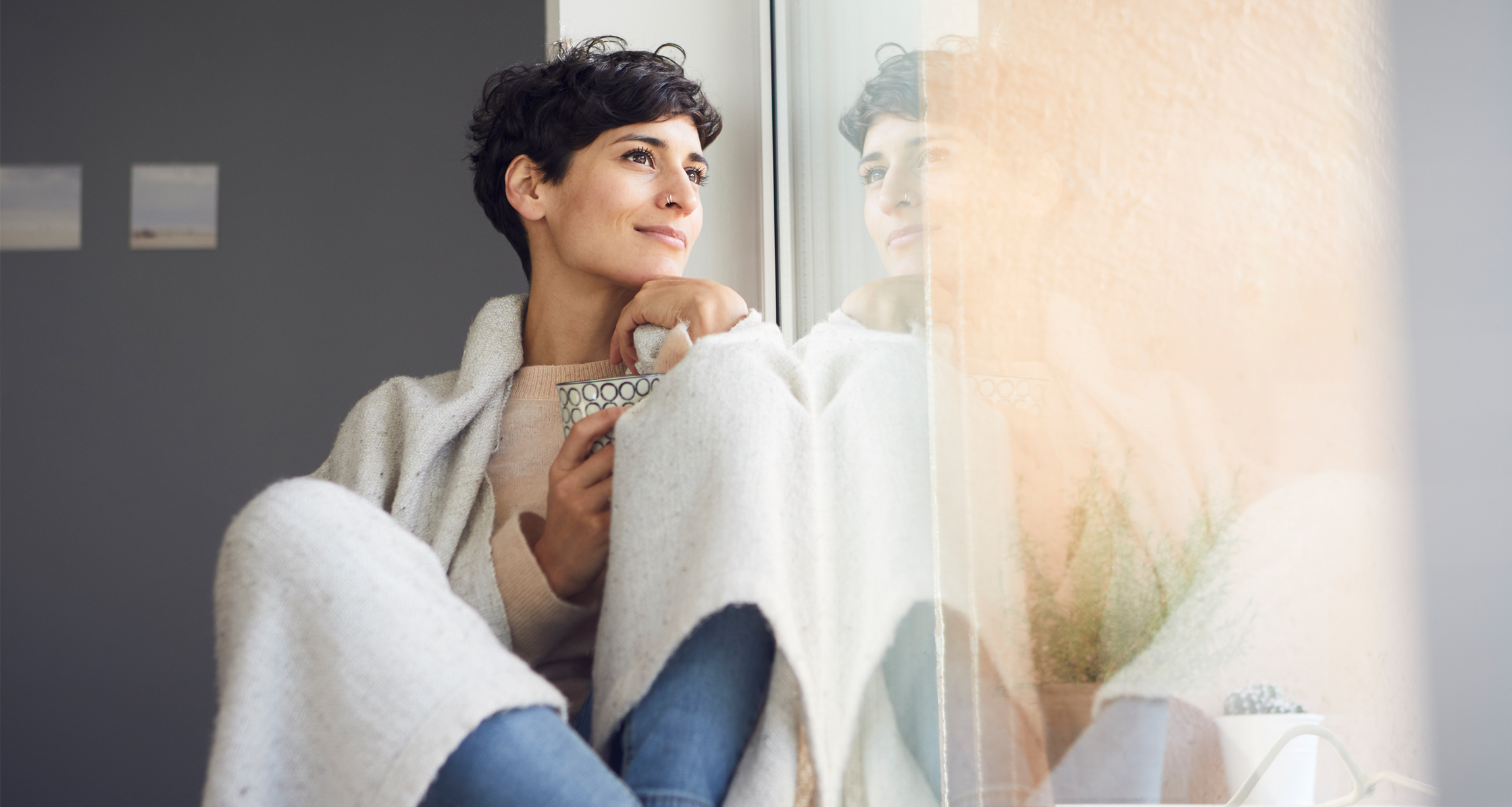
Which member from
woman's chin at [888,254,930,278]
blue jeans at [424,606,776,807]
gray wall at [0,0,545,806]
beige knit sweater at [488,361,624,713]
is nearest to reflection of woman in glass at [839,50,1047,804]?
woman's chin at [888,254,930,278]

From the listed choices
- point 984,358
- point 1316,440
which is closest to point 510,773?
point 984,358

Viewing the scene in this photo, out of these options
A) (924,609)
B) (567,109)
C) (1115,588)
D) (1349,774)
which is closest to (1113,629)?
(1115,588)

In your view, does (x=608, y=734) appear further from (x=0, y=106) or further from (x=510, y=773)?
(x=0, y=106)

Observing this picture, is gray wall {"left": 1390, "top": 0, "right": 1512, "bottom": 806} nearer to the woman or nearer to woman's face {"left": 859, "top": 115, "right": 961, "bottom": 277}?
woman's face {"left": 859, "top": 115, "right": 961, "bottom": 277}

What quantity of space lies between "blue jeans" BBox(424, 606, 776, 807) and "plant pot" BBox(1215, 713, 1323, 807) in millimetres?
362

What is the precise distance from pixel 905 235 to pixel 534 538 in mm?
479

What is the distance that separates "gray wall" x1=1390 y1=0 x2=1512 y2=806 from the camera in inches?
11.7

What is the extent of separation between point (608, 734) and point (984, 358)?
0.38 metres

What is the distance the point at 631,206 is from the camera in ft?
3.93

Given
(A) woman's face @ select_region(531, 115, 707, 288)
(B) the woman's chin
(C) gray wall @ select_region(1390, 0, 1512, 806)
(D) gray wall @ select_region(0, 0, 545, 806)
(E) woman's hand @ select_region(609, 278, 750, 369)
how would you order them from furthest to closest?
(D) gray wall @ select_region(0, 0, 545, 806)
(A) woman's face @ select_region(531, 115, 707, 288)
(E) woman's hand @ select_region(609, 278, 750, 369)
(B) the woman's chin
(C) gray wall @ select_region(1390, 0, 1512, 806)

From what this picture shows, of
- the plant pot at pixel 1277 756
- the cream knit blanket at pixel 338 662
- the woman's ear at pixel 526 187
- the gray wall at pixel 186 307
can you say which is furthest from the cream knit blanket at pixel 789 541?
the gray wall at pixel 186 307

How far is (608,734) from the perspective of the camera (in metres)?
0.77

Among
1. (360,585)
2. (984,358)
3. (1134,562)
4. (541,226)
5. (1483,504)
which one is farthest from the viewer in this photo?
(541,226)

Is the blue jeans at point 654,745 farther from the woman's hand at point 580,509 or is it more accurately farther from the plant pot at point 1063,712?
the plant pot at point 1063,712
